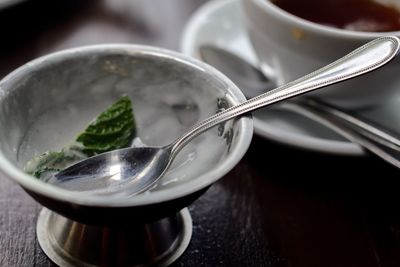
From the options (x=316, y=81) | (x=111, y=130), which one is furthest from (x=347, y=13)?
(x=111, y=130)

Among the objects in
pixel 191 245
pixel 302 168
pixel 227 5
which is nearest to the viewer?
pixel 191 245

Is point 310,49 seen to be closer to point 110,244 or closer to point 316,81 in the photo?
point 316,81

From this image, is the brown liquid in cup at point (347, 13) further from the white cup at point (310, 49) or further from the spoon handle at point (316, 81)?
the spoon handle at point (316, 81)

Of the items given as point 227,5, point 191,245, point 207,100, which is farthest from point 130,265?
point 227,5

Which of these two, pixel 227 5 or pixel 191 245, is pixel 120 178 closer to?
pixel 191 245

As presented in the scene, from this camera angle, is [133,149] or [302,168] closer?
[133,149]

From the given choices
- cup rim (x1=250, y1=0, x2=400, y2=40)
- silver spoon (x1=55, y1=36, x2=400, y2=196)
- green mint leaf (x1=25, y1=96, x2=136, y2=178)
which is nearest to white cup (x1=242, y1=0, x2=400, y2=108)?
cup rim (x1=250, y1=0, x2=400, y2=40)
